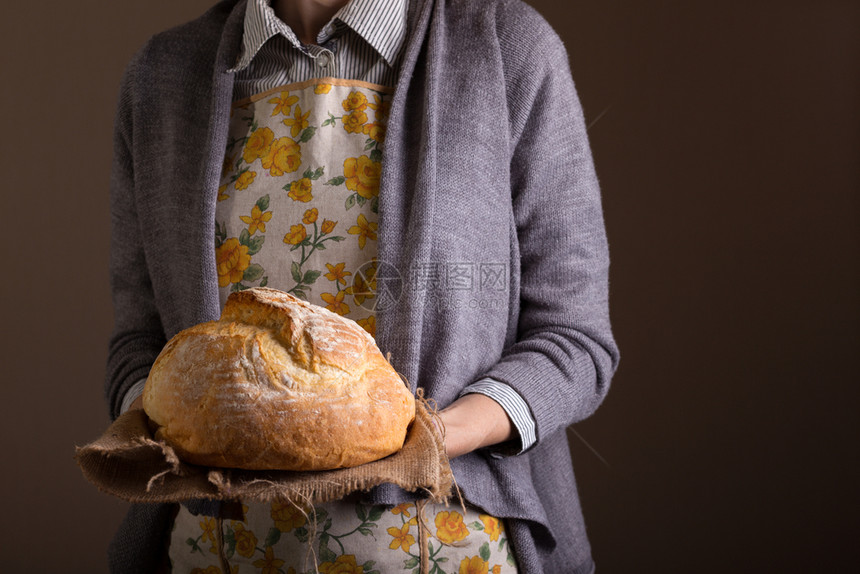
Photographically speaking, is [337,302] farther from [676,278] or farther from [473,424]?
[676,278]

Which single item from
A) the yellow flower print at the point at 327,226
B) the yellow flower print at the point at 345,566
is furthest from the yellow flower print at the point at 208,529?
the yellow flower print at the point at 327,226

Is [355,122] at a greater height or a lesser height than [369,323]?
greater

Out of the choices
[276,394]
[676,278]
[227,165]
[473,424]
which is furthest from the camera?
[676,278]

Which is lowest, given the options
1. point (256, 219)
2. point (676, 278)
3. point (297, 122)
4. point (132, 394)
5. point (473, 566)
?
point (676, 278)

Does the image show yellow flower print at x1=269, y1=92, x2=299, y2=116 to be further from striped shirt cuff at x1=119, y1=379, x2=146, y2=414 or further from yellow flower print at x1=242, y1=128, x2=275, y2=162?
striped shirt cuff at x1=119, y1=379, x2=146, y2=414

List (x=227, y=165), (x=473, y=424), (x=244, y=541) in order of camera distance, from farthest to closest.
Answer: (x=227, y=165)
(x=244, y=541)
(x=473, y=424)

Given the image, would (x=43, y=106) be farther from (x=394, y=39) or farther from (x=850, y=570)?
(x=850, y=570)

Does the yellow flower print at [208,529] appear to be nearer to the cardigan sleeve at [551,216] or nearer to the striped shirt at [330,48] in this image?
the striped shirt at [330,48]

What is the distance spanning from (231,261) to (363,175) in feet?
0.69

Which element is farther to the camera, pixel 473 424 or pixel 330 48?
pixel 330 48

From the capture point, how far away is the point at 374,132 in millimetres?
1081

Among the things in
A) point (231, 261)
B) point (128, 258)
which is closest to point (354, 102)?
point (231, 261)

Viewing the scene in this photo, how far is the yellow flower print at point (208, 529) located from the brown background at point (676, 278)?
47.7 inches

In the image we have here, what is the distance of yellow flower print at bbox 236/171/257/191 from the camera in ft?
3.59
